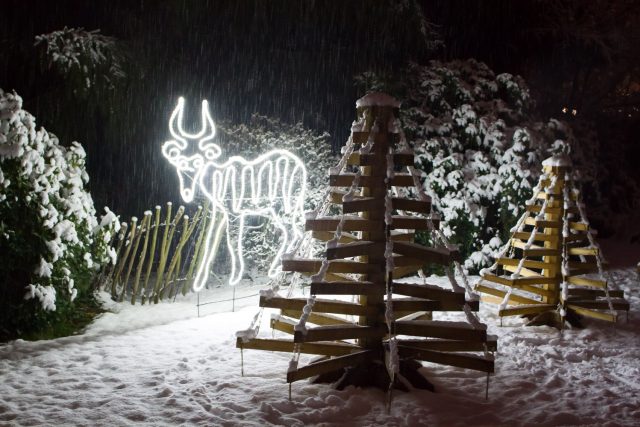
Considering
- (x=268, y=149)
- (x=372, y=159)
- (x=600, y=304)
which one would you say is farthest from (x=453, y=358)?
(x=268, y=149)

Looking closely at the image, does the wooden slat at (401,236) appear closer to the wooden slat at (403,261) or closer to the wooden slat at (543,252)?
the wooden slat at (403,261)

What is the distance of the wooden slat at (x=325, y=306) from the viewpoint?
575 cm

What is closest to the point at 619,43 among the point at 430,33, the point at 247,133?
the point at 430,33

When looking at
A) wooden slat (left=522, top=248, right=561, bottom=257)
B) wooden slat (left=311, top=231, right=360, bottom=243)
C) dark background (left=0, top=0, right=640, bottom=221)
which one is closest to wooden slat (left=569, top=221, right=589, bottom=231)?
wooden slat (left=522, top=248, right=561, bottom=257)

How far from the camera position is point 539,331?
25.8 ft

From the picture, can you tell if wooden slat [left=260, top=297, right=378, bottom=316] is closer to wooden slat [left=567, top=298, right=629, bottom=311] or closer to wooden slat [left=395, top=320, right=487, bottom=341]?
wooden slat [left=395, top=320, right=487, bottom=341]

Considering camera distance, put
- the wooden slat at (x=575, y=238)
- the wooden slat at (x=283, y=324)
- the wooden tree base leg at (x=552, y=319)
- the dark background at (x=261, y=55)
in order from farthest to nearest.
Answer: the dark background at (x=261, y=55) → the wooden slat at (x=575, y=238) → the wooden tree base leg at (x=552, y=319) → the wooden slat at (x=283, y=324)

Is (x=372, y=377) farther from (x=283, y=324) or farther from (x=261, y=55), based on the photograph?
(x=261, y=55)

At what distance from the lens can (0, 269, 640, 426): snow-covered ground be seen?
198 inches

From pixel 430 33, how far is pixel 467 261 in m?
A: 5.45

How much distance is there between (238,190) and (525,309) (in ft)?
17.8

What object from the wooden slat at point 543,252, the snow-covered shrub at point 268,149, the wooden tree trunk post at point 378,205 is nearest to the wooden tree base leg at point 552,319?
the wooden slat at point 543,252

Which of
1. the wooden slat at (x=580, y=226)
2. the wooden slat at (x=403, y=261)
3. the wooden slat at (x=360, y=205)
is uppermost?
the wooden slat at (x=360, y=205)

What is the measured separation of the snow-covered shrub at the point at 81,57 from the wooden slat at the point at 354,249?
6816 millimetres
